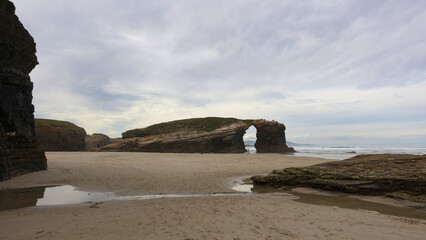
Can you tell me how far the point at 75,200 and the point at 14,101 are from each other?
10.9 m

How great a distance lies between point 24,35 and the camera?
15.9 metres

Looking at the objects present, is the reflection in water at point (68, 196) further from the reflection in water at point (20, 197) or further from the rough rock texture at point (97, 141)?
the rough rock texture at point (97, 141)

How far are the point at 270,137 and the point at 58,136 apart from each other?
48279mm

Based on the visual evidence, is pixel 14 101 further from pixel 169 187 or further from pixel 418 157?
pixel 418 157

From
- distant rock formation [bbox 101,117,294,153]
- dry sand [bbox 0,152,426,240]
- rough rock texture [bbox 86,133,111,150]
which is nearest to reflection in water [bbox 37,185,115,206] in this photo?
dry sand [bbox 0,152,426,240]

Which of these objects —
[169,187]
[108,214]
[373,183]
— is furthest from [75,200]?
[373,183]

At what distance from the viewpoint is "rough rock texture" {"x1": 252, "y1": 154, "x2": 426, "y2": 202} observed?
9.91m

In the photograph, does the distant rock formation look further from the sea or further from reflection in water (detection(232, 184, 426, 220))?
reflection in water (detection(232, 184, 426, 220))

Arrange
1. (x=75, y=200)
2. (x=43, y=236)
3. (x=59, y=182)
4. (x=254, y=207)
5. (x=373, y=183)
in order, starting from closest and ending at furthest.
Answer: (x=43, y=236)
(x=254, y=207)
(x=75, y=200)
(x=373, y=183)
(x=59, y=182)

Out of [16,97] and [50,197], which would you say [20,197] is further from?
[16,97]

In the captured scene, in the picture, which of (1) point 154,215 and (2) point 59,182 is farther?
(2) point 59,182

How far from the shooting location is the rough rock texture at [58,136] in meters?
47.5

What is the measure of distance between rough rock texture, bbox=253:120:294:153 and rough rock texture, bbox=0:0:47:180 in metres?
43.8

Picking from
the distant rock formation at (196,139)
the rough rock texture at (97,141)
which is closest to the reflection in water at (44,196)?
the distant rock formation at (196,139)
